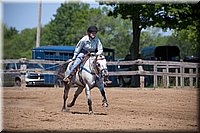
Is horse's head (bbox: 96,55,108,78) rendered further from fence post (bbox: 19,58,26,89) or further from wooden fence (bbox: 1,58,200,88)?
fence post (bbox: 19,58,26,89)

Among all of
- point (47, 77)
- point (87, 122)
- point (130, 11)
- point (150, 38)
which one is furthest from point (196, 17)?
point (150, 38)

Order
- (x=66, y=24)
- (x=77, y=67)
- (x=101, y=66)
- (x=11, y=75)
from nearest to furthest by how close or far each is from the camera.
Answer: (x=101, y=66) → (x=77, y=67) → (x=11, y=75) → (x=66, y=24)

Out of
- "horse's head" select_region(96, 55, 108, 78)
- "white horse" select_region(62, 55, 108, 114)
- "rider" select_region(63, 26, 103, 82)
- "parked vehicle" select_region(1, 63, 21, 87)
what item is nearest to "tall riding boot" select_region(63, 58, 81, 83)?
"rider" select_region(63, 26, 103, 82)

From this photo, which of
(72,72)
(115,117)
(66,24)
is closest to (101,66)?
(72,72)

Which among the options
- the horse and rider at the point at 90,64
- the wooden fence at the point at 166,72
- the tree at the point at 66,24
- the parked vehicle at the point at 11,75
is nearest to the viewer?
the horse and rider at the point at 90,64

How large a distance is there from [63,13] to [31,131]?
65980 millimetres

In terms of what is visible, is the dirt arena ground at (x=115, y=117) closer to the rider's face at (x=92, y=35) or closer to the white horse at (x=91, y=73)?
the white horse at (x=91, y=73)

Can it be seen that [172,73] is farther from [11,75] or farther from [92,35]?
[92,35]

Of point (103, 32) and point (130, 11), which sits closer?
point (130, 11)

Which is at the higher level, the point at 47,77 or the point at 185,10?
the point at 185,10

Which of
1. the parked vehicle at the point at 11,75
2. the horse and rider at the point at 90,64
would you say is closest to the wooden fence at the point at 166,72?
the parked vehicle at the point at 11,75

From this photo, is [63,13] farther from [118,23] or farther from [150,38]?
[150,38]

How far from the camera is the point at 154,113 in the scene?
10977 millimetres

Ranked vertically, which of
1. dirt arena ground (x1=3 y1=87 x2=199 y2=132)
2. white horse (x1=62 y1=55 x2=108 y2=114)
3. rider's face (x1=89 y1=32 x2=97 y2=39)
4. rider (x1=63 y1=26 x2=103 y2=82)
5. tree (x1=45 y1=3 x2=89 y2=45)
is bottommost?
dirt arena ground (x1=3 y1=87 x2=199 y2=132)
